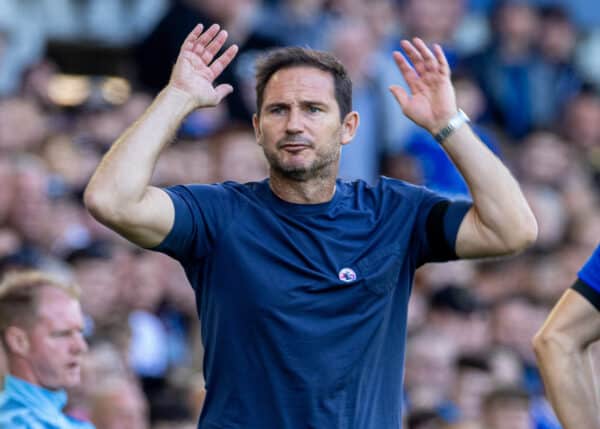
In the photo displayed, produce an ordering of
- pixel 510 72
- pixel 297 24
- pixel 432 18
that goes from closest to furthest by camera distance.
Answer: pixel 297 24 → pixel 432 18 → pixel 510 72

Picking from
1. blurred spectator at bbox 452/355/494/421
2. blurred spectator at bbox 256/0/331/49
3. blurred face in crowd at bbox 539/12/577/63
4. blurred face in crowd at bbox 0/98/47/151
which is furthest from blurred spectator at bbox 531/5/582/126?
blurred face in crowd at bbox 0/98/47/151

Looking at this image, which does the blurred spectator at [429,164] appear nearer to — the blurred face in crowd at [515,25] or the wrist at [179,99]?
the blurred face in crowd at [515,25]

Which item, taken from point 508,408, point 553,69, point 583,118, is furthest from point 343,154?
point 583,118

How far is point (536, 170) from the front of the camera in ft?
38.4

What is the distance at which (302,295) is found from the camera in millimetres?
4648

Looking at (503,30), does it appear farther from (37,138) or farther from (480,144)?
(480,144)

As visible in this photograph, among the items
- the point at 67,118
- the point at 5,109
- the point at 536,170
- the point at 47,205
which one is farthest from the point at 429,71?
the point at 536,170

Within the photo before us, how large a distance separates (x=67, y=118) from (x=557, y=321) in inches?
217

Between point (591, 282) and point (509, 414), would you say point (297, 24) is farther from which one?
point (591, 282)

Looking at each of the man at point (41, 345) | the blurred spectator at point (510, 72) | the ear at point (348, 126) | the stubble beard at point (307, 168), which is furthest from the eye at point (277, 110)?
the blurred spectator at point (510, 72)

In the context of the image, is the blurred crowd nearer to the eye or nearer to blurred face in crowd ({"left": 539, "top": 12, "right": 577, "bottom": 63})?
blurred face in crowd ({"left": 539, "top": 12, "right": 577, "bottom": 63})

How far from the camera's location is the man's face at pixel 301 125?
15.5 ft

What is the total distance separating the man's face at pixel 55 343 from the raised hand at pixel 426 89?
158 centimetres

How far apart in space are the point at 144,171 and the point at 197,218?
247mm
